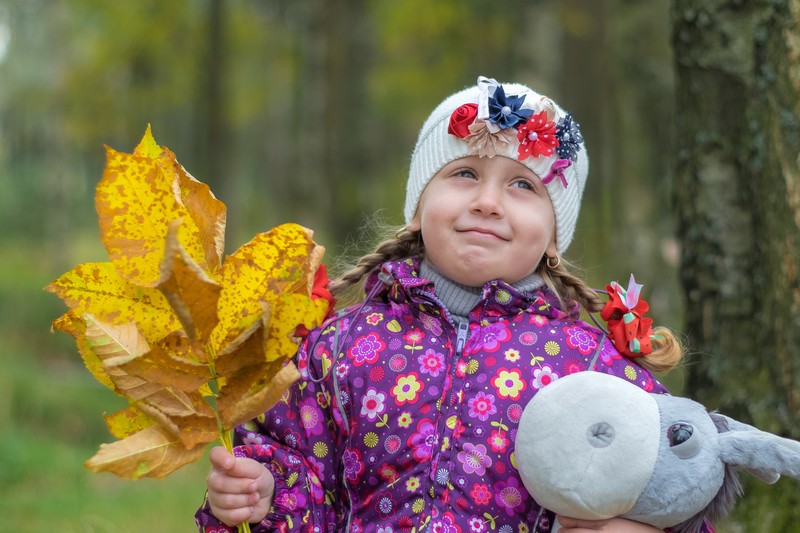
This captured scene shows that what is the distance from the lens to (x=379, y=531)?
2.38 m

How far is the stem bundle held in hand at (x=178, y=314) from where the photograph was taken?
198 centimetres

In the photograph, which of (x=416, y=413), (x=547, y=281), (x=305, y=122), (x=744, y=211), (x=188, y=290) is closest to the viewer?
(x=188, y=290)

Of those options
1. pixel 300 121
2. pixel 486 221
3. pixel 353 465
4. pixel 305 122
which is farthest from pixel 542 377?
pixel 300 121

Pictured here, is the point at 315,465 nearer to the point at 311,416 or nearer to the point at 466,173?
the point at 311,416

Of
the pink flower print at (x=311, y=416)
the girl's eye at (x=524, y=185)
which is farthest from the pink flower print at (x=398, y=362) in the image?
the girl's eye at (x=524, y=185)

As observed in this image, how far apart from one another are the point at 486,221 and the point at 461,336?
1.00 ft

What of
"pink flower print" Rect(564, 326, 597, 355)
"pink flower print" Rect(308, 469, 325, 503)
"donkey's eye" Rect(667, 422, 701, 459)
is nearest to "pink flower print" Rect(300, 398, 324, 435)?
"pink flower print" Rect(308, 469, 325, 503)

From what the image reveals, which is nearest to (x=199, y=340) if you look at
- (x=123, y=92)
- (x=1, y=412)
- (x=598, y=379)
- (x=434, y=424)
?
(x=434, y=424)

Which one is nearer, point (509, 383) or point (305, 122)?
point (509, 383)

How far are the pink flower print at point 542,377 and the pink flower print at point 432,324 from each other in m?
0.27

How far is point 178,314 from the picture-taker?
6.38 ft

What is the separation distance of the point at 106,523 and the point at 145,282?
3.01 metres

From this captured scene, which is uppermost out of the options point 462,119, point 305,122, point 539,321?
point 462,119

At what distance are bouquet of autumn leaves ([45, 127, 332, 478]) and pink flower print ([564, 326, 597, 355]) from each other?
74 cm
